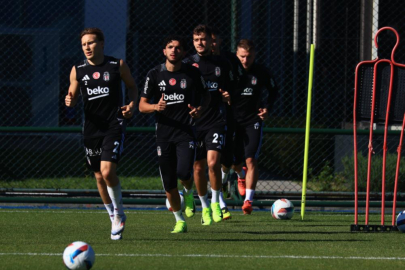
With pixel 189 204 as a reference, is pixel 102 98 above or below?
above

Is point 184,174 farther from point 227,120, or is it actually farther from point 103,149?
point 227,120

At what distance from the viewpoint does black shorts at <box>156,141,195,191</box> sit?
8648mm

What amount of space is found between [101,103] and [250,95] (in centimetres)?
333

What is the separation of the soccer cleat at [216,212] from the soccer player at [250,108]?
1.16 metres

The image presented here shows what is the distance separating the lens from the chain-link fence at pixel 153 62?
15.7 m

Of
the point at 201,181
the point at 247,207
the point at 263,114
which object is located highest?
the point at 263,114

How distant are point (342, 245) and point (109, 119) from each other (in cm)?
254

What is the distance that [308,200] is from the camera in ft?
41.8

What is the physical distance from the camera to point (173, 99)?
28.6ft

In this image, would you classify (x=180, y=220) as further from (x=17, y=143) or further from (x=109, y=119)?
(x=17, y=143)

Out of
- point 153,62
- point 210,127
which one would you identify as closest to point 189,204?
point 210,127

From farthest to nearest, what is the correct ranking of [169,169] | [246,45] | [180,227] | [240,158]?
[240,158], [246,45], [180,227], [169,169]

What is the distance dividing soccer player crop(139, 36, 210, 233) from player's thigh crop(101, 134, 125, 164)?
0.52 metres

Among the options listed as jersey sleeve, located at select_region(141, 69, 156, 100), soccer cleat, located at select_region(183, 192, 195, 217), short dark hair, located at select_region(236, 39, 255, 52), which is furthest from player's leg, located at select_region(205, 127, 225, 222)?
short dark hair, located at select_region(236, 39, 255, 52)
